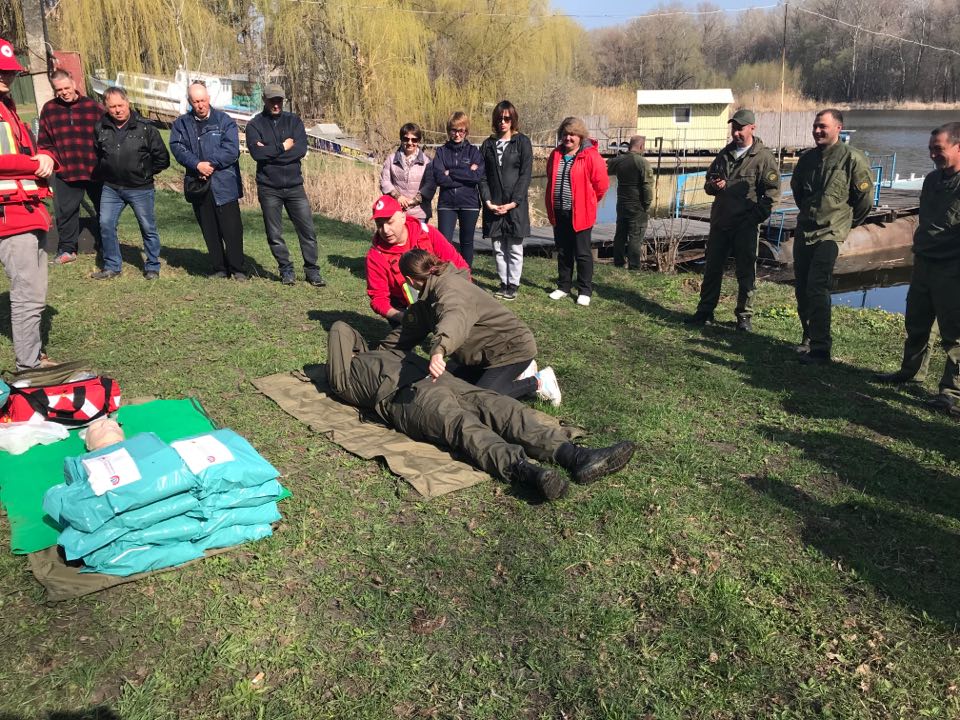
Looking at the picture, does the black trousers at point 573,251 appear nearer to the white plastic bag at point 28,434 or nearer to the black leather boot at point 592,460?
the black leather boot at point 592,460

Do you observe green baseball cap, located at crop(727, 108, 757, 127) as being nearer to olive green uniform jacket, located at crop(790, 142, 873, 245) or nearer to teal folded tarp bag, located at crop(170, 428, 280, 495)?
olive green uniform jacket, located at crop(790, 142, 873, 245)

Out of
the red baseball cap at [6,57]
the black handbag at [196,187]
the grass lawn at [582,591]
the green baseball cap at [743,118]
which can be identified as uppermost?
the red baseball cap at [6,57]

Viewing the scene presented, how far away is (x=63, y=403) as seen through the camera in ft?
15.2

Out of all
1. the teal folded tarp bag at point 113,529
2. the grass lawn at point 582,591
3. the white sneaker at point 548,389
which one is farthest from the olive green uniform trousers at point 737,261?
the teal folded tarp bag at point 113,529

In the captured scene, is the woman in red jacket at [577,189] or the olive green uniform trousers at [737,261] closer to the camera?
the olive green uniform trousers at [737,261]

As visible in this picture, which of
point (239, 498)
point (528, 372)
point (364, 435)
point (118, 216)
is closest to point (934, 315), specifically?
point (528, 372)

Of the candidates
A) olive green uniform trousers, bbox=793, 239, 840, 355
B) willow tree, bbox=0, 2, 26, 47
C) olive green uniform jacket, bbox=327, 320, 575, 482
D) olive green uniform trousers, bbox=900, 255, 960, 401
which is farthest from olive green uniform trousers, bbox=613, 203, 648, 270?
willow tree, bbox=0, 2, 26, 47

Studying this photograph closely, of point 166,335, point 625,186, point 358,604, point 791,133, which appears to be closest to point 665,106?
point 791,133

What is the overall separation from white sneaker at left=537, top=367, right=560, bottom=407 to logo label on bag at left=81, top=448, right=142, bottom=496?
8.98 ft

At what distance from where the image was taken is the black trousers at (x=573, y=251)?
322 inches

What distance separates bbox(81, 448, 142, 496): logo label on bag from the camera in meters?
3.24

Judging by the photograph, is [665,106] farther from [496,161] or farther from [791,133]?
[496,161]

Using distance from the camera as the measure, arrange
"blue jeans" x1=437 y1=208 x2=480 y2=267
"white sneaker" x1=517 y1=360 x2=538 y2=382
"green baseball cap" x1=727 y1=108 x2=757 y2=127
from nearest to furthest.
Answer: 1. "white sneaker" x1=517 y1=360 x2=538 y2=382
2. "green baseball cap" x1=727 y1=108 x2=757 y2=127
3. "blue jeans" x1=437 y1=208 x2=480 y2=267

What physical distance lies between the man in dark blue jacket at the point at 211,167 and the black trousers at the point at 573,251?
3.49 m
